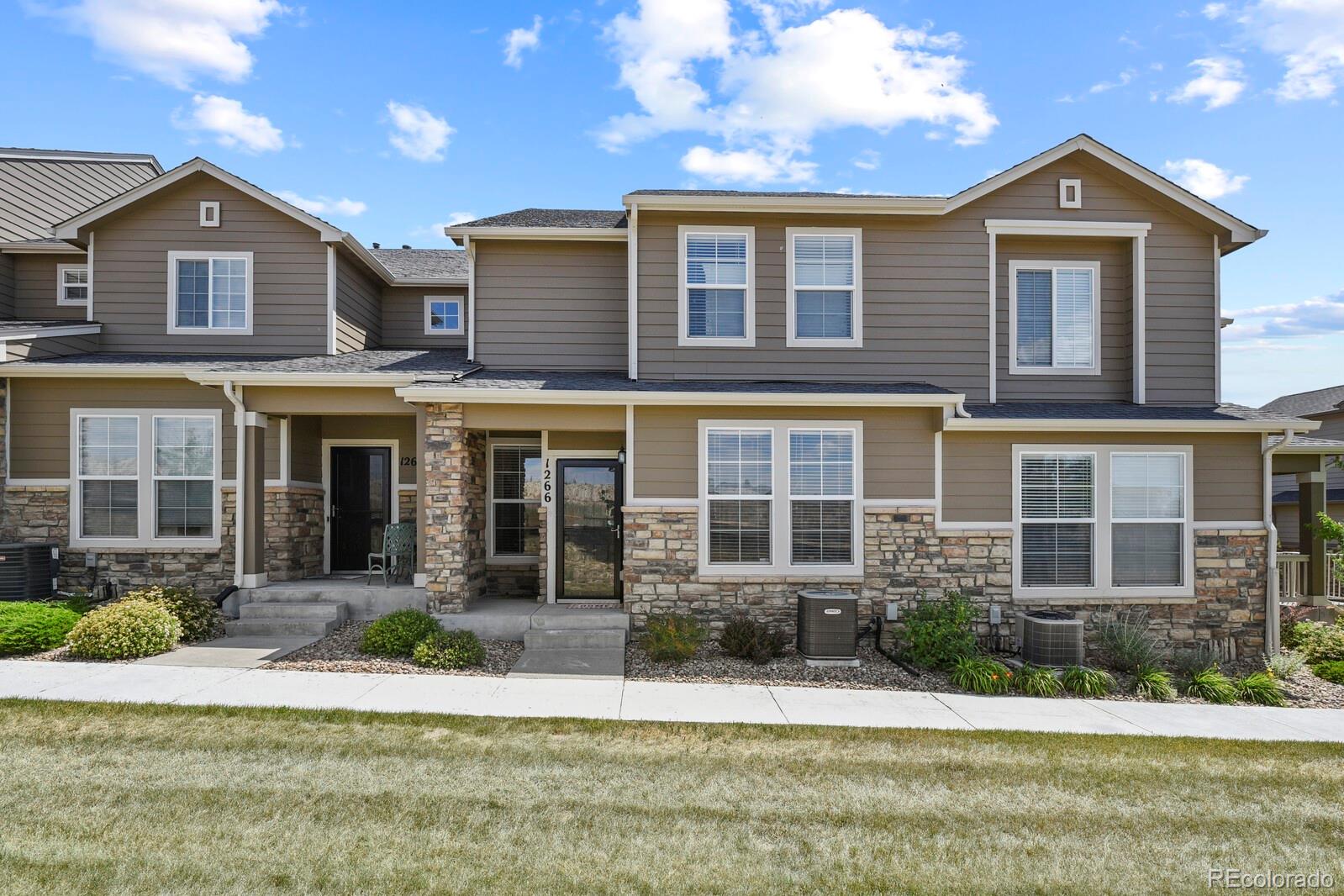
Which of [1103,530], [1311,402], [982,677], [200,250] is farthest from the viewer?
[1311,402]

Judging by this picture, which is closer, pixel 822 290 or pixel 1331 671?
pixel 1331 671

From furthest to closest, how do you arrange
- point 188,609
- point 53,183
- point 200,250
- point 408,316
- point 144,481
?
point 53,183 < point 408,316 < point 200,250 < point 144,481 < point 188,609

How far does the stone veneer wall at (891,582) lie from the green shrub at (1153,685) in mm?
1291

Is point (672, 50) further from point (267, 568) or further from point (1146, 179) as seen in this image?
point (267, 568)

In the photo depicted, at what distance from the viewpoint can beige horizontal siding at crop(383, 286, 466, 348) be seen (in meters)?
13.8

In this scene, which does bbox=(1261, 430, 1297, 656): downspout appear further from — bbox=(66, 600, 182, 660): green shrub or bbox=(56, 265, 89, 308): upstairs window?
bbox=(56, 265, 89, 308): upstairs window

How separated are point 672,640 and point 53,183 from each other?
15.3 meters

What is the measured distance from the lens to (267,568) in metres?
10.4

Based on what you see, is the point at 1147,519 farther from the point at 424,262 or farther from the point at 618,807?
the point at 424,262

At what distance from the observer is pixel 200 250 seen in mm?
11469

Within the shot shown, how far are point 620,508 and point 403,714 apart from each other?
4.43m

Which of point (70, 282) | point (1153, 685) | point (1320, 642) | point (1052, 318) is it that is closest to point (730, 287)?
point (1052, 318)

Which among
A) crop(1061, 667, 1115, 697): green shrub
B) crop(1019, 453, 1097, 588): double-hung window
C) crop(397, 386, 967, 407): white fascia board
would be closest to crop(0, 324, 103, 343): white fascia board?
crop(397, 386, 967, 407): white fascia board

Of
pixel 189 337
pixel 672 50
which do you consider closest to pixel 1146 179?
pixel 672 50
